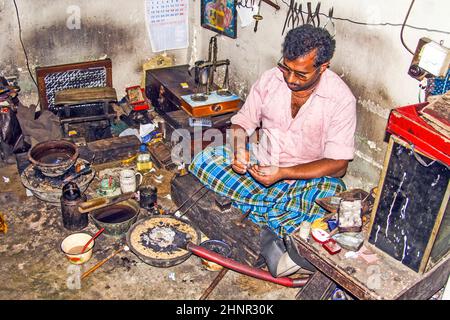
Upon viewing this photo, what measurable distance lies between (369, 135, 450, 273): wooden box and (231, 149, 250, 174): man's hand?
119 centimetres

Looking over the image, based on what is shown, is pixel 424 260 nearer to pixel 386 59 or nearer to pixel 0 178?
pixel 386 59

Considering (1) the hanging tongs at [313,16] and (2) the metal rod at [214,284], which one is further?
(1) the hanging tongs at [313,16]

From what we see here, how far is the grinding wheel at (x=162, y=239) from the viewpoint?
13.6ft

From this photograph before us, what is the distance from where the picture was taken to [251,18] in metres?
5.59

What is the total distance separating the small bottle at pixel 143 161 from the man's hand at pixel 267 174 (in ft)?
6.26

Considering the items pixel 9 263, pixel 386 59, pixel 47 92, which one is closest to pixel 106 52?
pixel 47 92

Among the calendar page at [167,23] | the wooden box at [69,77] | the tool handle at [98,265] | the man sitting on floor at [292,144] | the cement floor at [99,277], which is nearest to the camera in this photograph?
the man sitting on floor at [292,144]

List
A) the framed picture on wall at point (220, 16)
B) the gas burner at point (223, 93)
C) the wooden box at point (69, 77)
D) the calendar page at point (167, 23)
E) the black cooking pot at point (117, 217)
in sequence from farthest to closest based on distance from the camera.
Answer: the calendar page at point (167, 23)
the wooden box at point (69, 77)
the framed picture on wall at point (220, 16)
the gas burner at point (223, 93)
the black cooking pot at point (117, 217)

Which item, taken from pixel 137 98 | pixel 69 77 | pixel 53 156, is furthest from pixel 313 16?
pixel 69 77

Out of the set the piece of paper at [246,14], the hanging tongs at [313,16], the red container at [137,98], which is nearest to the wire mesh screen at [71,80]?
the red container at [137,98]

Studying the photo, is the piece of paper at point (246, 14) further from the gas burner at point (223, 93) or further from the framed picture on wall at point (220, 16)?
the gas burner at point (223, 93)

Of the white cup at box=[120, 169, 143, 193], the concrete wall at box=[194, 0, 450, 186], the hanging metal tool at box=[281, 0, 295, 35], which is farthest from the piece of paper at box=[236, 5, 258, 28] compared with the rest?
the white cup at box=[120, 169, 143, 193]

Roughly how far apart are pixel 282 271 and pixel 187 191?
4.25ft
